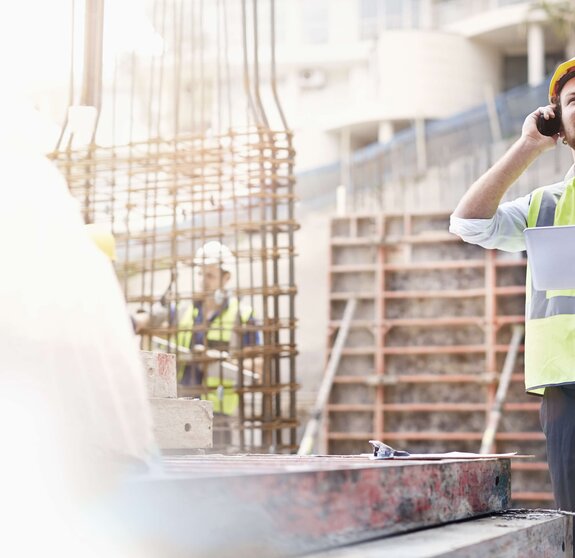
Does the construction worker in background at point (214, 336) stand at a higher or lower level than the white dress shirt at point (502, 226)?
lower

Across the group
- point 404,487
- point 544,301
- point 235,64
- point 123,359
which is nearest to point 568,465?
point 544,301

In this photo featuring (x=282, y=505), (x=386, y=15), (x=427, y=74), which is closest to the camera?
(x=282, y=505)

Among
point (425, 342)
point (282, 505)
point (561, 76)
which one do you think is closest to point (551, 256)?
point (561, 76)

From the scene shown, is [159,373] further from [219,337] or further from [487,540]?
[219,337]

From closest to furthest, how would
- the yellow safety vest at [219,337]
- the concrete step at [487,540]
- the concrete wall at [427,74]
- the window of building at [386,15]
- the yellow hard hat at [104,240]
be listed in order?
the concrete step at [487,540], the yellow hard hat at [104,240], the yellow safety vest at [219,337], the concrete wall at [427,74], the window of building at [386,15]

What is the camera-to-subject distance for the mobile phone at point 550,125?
10.6 ft

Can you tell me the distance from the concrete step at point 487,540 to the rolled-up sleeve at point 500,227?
1.01 metres

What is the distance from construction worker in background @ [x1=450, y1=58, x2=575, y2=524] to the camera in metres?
2.99

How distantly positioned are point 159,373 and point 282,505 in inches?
66.2

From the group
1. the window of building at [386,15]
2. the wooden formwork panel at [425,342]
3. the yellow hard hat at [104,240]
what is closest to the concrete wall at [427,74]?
the window of building at [386,15]

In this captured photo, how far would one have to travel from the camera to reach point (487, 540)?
1.93m

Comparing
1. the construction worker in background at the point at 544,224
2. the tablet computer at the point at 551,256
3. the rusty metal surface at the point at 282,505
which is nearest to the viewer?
the rusty metal surface at the point at 282,505

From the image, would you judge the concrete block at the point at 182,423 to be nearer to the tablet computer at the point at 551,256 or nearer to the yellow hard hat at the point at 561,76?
the tablet computer at the point at 551,256

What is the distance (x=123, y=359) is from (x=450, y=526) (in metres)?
0.90
